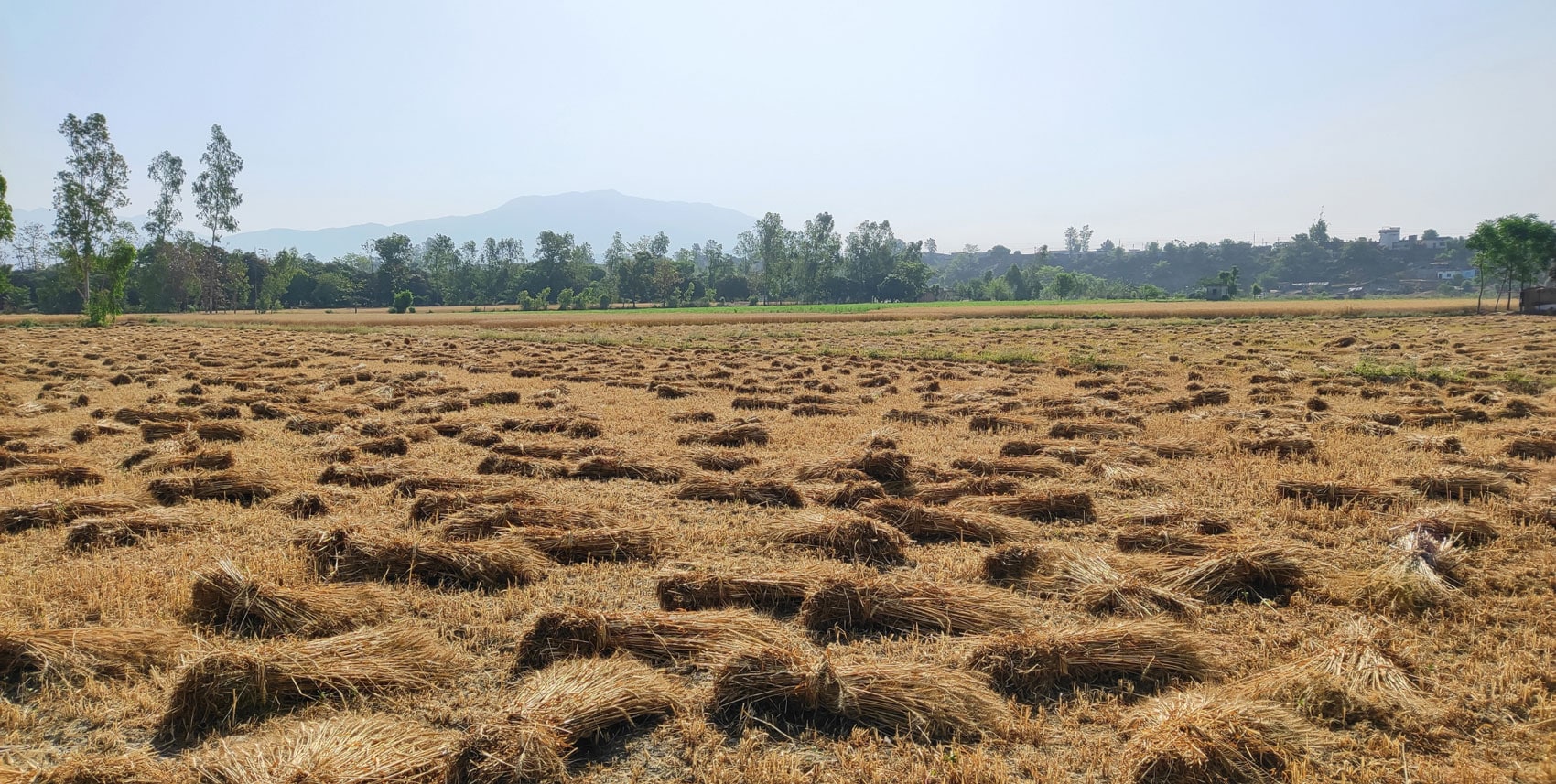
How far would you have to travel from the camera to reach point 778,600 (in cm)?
575

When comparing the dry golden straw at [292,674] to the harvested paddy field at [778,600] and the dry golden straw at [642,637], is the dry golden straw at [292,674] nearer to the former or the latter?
the harvested paddy field at [778,600]

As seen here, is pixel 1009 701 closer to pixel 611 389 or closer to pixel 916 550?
pixel 916 550

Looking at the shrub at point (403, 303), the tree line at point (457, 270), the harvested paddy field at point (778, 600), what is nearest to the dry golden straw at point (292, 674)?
the harvested paddy field at point (778, 600)

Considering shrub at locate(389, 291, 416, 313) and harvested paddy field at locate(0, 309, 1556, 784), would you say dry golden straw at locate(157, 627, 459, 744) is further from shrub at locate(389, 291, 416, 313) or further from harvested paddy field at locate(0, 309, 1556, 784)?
shrub at locate(389, 291, 416, 313)

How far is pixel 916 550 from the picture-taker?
22.8 feet

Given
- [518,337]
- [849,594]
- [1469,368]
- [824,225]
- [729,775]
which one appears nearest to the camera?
[729,775]

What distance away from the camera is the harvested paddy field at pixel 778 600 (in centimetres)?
379

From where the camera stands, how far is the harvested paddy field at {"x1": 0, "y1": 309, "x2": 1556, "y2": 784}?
12.4 ft

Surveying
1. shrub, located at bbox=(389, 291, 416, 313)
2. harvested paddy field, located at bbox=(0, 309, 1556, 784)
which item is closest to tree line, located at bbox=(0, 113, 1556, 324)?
shrub, located at bbox=(389, 291, 416, 313)

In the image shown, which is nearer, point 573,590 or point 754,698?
point 754,698

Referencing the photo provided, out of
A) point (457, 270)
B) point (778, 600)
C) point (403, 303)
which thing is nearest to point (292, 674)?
point (778, 600)

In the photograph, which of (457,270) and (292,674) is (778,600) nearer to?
Result: (292,674)

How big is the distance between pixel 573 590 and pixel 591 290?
407 feet

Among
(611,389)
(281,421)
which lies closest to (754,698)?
(281,421)
